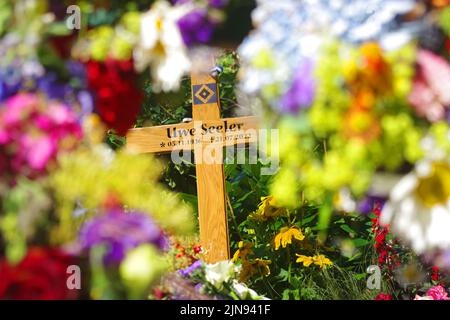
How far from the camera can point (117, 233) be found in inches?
42.4

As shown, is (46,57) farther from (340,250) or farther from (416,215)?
(340,250)

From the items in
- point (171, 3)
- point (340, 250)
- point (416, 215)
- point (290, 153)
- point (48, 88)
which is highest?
point (171, 3)

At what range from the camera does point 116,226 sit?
1.09 metres

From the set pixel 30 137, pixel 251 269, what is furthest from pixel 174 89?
pixel 251 269

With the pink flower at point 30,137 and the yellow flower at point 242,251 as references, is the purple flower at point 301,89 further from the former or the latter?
the yellow flower at point 242,251

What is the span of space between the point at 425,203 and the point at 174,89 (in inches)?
20.8

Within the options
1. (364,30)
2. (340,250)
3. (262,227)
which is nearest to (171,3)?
(364,30)

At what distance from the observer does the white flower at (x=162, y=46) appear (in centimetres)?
115

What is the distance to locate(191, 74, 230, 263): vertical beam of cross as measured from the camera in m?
2.59

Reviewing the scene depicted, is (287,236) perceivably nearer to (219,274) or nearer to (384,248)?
(384,248)

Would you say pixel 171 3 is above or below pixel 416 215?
above

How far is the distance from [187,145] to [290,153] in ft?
5.59
